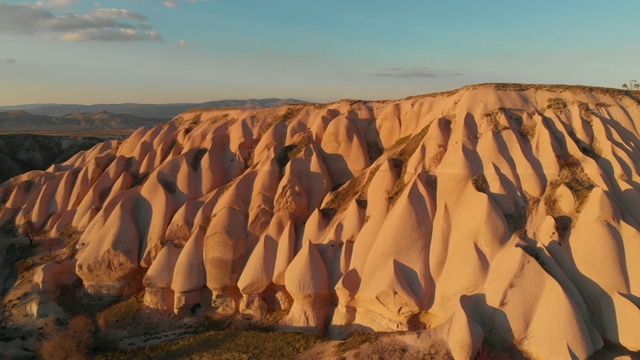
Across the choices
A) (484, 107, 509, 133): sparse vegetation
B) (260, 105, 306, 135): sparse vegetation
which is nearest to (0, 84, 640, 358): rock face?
(484, 107, 509, 133): sparse vegetation

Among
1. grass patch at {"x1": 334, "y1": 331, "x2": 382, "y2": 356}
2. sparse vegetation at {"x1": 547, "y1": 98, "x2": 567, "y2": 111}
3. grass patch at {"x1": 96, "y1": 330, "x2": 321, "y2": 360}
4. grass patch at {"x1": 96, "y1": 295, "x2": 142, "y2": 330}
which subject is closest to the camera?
grass patch at {"x1": 334, "y1": 331, "x2": 382, "y2": 356}

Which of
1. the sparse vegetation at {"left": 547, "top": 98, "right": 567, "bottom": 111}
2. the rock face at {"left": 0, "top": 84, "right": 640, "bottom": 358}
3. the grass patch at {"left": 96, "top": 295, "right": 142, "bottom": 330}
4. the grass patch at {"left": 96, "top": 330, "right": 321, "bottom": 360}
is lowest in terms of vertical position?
the grass patch at {"left": 96, "top": 295, "right": 142, "bottom": 330}

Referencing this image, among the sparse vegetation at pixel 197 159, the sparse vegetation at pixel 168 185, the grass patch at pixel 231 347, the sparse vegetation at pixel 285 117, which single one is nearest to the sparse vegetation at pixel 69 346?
the grass patch at pixel 231 347

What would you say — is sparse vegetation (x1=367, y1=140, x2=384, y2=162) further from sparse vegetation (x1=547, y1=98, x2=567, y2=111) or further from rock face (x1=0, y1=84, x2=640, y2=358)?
sparse vegetation (x1=547, y1=98, x2=567, y2=111)

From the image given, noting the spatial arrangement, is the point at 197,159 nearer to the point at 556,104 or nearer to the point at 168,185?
the point at 168,185

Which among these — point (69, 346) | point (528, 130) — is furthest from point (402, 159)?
point (69, 346)

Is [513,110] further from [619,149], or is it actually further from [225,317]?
[225,317]

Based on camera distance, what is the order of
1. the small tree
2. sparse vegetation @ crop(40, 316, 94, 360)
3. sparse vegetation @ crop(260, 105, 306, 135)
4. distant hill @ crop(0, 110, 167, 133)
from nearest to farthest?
sparse vegetation @ crop(40, 316, 94, 360), the small tree, sparse vegetation @ crop(260, 105, 306, 135), distant hill @ crop(0, 110, 167, 133)

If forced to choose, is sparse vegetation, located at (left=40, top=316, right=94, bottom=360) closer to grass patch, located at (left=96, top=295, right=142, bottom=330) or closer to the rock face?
grass patch, located at (left=96, top=295, right=142, bottom=330)

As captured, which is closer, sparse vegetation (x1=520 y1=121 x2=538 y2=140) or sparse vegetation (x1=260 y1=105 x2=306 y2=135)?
sparse vegetation (x1=520 y1=121 x2=538 y2=140)

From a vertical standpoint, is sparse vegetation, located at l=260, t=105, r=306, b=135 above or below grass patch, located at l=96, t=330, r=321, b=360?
above
